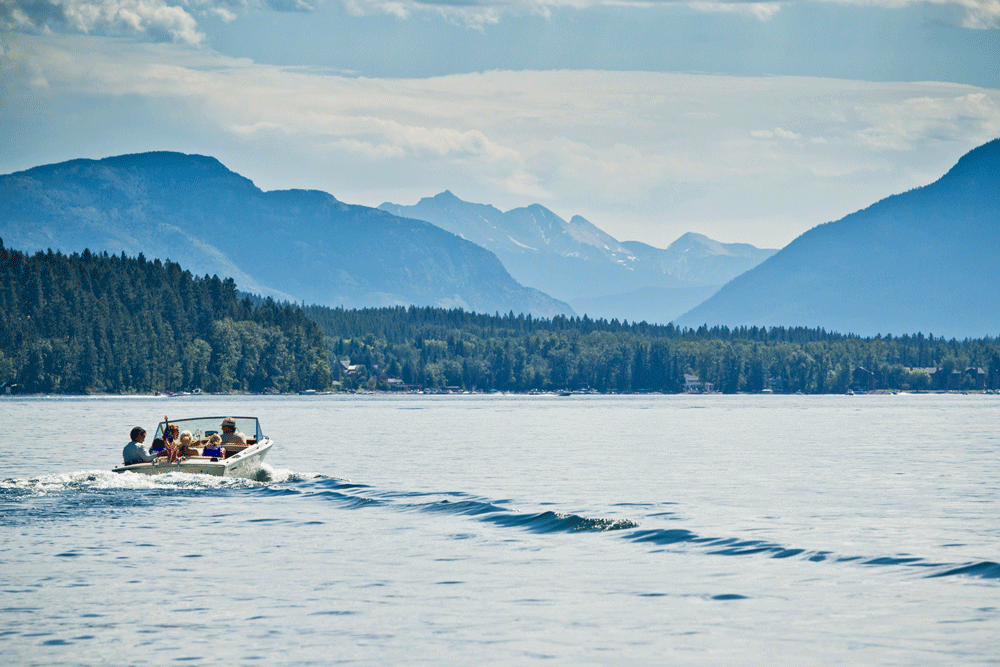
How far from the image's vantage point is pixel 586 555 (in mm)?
32188

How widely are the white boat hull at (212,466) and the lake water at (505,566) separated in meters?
0.48

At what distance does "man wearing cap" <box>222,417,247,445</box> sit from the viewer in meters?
51.5

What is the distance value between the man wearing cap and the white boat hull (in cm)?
58

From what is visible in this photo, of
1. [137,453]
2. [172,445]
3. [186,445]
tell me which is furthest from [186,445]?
[137,453]

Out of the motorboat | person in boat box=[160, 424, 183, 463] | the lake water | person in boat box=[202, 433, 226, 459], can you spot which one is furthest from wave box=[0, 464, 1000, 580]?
person in boat box=[202, 433, 226, 459]

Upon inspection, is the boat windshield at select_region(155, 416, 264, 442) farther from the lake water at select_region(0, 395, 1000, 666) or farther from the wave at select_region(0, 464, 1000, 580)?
the lake water at select_region(0, 395, 1000, 666)

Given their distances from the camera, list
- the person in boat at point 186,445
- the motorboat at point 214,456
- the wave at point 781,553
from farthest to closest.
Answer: the person in boat at point 186,445, the motorboat at point 214,456, the wave at point 781,553

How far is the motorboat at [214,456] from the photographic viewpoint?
48.0m

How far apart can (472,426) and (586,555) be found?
283ft

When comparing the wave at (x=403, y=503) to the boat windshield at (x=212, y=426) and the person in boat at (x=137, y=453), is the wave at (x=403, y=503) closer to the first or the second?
the person in boat at (x=137, y=453)

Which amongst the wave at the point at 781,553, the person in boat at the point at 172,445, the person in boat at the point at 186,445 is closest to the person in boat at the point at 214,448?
the person in boat at the point at 186,445

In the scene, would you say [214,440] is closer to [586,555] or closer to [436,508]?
[436,508]

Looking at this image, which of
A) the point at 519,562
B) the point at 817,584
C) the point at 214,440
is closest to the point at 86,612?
the point at 519,562

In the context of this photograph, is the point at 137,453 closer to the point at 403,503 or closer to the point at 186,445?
the point at 186,445
